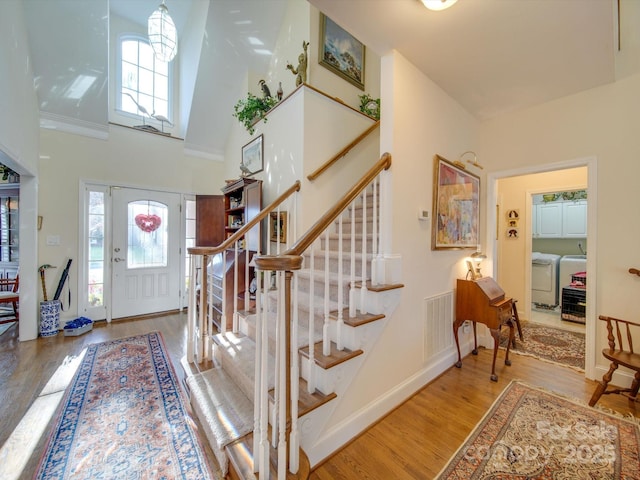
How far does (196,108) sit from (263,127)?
1.57 meters

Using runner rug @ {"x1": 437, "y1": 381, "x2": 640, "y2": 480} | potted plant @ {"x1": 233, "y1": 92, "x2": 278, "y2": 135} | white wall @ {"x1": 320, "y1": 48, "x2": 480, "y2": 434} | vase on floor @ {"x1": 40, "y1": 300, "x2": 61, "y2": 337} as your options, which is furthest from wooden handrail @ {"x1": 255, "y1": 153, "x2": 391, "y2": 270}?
vase on floor @ {"x1": 40, "y1": 300, "x2": 61, "y2": 337}

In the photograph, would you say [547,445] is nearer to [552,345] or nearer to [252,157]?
[552,345]

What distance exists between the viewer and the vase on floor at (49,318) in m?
3.30

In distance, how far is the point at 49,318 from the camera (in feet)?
10.9

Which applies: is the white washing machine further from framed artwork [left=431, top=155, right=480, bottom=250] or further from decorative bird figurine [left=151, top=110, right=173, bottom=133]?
decorative bird figurine [left=151, top=110, right=173, bottom=133]

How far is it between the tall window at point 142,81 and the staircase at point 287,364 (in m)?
4.30

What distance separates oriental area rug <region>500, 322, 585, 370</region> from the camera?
2795 millimetres

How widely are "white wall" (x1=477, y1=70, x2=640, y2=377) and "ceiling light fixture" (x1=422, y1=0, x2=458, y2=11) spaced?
195 centimetres

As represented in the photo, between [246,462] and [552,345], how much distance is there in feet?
12.2

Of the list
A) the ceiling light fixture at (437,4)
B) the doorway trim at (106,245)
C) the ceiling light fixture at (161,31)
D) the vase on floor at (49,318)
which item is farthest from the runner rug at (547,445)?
the ceiling light fixture at (161,31)

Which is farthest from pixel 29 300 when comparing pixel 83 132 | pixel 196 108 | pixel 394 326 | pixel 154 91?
pixel 394 326

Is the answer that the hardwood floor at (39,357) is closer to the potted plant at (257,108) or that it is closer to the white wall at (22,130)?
the white wall at (22,130)

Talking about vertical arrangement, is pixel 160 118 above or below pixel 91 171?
above

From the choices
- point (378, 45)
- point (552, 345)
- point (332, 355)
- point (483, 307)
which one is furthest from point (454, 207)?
point (552, 345)
